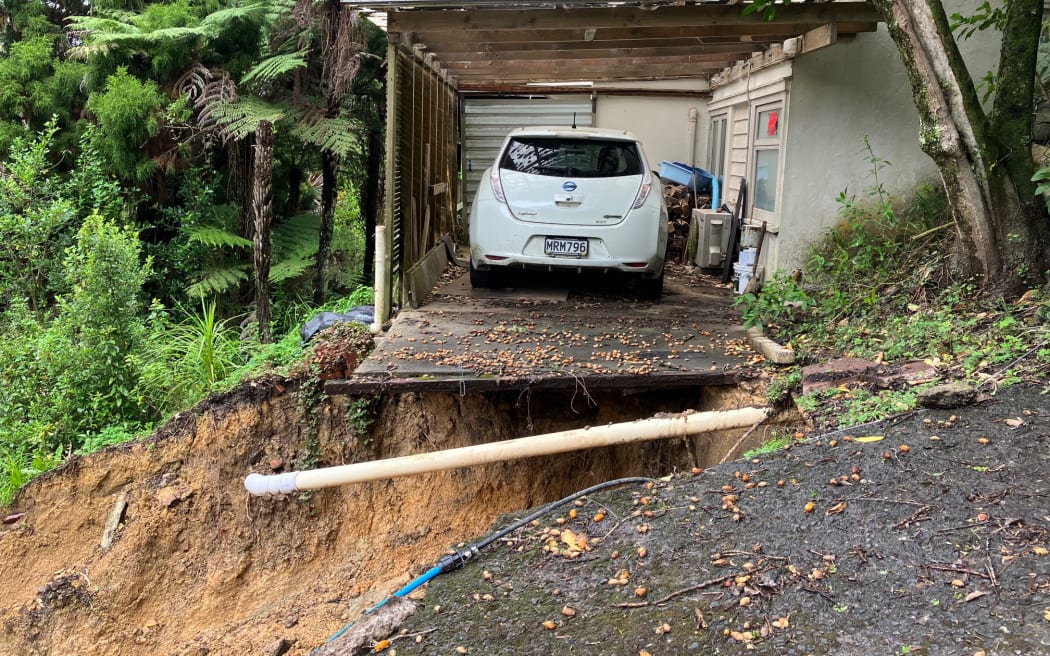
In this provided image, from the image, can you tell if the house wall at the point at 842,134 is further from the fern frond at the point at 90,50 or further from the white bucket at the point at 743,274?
the fern frond at the point at 90,50

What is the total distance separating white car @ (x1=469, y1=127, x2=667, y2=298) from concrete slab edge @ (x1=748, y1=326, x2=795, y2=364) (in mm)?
1602

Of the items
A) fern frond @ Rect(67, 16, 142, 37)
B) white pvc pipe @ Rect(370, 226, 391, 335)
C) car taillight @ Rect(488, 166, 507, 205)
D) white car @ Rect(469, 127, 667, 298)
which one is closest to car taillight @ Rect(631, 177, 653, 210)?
white car @ Rect(469, 127, 667, 298)

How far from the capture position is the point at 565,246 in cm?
767

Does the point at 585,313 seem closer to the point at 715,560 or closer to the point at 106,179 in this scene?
the point at 715,560

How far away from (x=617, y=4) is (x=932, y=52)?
7.88 ft

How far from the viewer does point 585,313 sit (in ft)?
25.1

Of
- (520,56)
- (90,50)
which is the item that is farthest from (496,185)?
(90,50)

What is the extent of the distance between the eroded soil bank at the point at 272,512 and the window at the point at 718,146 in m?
6.03

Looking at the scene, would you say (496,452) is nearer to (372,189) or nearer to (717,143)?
(372,189)

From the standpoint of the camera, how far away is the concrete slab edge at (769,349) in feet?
18.8

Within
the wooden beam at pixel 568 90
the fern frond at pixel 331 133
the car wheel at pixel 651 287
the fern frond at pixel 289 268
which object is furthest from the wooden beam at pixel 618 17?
the wooden beam at pixel 568 90

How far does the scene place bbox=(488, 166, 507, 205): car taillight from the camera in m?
7.73

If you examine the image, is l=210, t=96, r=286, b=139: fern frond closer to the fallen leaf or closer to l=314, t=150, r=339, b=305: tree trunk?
l=314, t=150, r=339, b=305: tree trunk

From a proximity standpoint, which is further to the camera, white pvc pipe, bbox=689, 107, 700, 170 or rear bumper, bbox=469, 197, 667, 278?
white pvc pipe, bbox=689, 107, 700, 170
